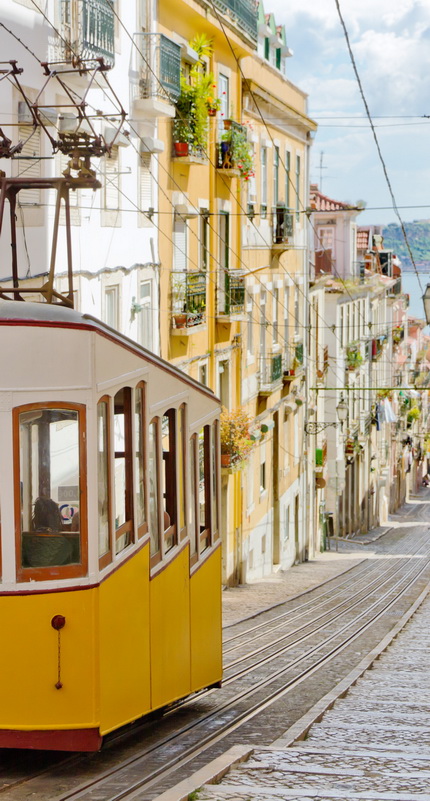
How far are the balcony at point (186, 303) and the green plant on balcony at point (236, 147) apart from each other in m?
3.58

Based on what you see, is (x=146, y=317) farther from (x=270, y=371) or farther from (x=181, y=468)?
(x=270, y=371)

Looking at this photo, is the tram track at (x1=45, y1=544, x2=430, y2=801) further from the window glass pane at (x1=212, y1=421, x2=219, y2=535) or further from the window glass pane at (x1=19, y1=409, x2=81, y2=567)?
the window glass pane at (x1=212, y1=421, x2=219, y2=535)

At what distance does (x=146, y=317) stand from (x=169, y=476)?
11.5 metres

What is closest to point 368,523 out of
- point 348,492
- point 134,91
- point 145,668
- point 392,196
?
point 348,492

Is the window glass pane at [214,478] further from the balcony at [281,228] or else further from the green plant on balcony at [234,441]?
the balcony at [281,228]

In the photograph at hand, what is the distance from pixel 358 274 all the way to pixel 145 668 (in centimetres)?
4462

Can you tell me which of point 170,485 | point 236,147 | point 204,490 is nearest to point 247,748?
point 170,485

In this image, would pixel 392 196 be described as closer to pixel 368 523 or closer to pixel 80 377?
pixel 80 377

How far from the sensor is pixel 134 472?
25.3 ft

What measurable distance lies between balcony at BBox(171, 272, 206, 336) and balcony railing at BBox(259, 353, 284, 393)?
7.57 meters

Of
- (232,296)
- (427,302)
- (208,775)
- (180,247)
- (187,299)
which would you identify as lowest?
(208,775)

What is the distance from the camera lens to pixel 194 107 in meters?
21.7

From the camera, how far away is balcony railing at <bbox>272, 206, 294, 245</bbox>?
3195cm

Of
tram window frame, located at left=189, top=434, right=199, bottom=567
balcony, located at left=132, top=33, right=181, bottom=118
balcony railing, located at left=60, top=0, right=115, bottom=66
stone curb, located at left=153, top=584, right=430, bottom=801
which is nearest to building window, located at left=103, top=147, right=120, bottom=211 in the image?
balcony, located at left=132, top=33, right=181, bottom=118
